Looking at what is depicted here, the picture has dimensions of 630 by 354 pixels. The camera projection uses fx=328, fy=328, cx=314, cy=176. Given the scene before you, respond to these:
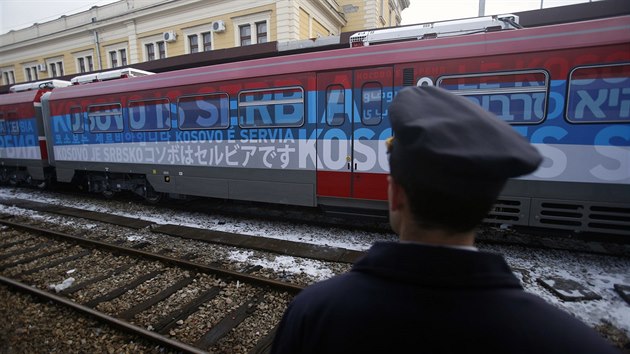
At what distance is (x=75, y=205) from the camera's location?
10.2 metres

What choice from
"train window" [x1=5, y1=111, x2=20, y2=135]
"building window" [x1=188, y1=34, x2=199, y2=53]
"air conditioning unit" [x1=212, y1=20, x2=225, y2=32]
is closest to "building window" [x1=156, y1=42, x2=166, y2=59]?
"building window" [x1=188, y1=34, x2=199, y2=53]

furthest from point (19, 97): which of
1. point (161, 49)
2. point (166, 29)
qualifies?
point (161, 49)

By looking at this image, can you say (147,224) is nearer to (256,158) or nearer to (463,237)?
(256,158)

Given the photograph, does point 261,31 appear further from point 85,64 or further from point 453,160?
point 453,160

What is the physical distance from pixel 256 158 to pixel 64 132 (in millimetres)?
7642

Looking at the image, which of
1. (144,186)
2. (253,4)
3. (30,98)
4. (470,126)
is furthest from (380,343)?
(253,4)

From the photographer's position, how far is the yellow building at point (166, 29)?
2062 cm

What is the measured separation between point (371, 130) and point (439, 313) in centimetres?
552

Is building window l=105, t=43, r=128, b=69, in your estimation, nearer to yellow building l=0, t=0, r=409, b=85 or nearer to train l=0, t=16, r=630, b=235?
yellow building l=0, t=0, r=409, b=85

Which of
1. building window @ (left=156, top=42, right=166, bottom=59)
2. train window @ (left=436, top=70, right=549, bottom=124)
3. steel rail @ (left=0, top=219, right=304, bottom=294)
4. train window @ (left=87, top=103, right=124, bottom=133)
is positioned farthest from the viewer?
building window @ (left=156, top=42, right=166, bottom=59)

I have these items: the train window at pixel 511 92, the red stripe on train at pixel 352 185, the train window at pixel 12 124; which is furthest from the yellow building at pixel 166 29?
the train window at pixel 511 92

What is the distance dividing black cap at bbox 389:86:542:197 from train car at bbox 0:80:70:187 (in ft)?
46.5

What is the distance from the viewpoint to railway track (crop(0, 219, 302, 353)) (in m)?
3.74

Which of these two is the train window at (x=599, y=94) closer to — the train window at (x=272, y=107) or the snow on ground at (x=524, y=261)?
the snow on ground at (x=524, y=261)
